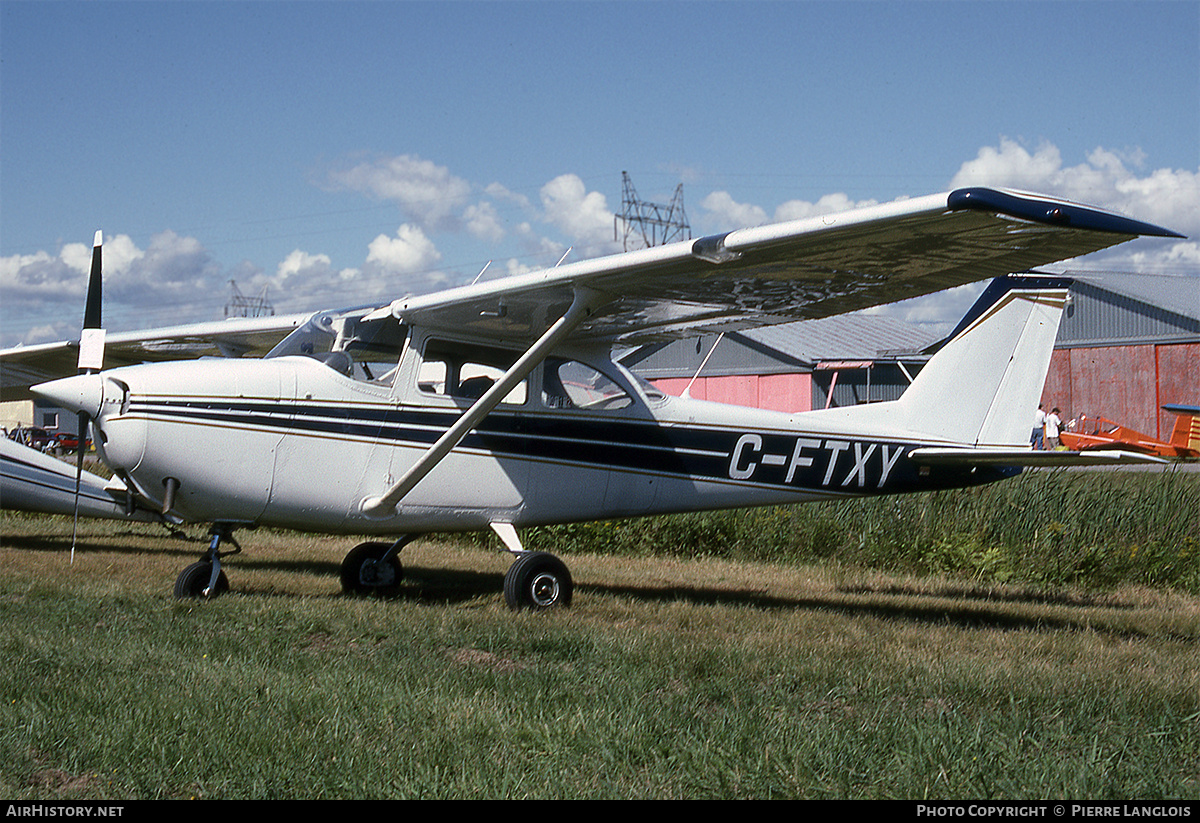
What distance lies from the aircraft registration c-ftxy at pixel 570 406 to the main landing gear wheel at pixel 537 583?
17mm

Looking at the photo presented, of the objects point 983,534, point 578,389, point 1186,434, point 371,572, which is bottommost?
point 371,572

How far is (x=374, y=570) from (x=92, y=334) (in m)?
2.82

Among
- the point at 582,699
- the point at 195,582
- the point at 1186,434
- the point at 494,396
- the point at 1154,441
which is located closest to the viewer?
the point at 582,699

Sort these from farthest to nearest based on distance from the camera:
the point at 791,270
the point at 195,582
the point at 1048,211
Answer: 1. the point at 195,582
2. the point at 791,270
3. the point at 1048,211

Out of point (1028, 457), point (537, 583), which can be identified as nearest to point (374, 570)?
point (537, 583)

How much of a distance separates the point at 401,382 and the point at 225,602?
194 cm

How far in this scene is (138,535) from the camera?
43.3ft

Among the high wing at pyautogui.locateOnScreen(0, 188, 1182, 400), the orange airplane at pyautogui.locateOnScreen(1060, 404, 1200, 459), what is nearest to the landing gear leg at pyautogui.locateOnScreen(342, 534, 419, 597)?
the high wing at pyautogui.locateOnScreen(0, 188, 1182, 400)

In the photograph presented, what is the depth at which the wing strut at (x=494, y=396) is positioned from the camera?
6.75 m

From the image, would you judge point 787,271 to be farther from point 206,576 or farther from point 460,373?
point 206,576

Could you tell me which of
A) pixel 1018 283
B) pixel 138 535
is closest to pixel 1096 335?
pixel 1018 283

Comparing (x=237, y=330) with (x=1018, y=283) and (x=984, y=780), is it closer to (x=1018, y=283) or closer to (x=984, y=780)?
(x=1018, y=283)

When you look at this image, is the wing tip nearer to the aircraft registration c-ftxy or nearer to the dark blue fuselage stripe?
the aircraft registration c-ftxy

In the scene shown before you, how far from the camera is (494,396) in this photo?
22.6ft
